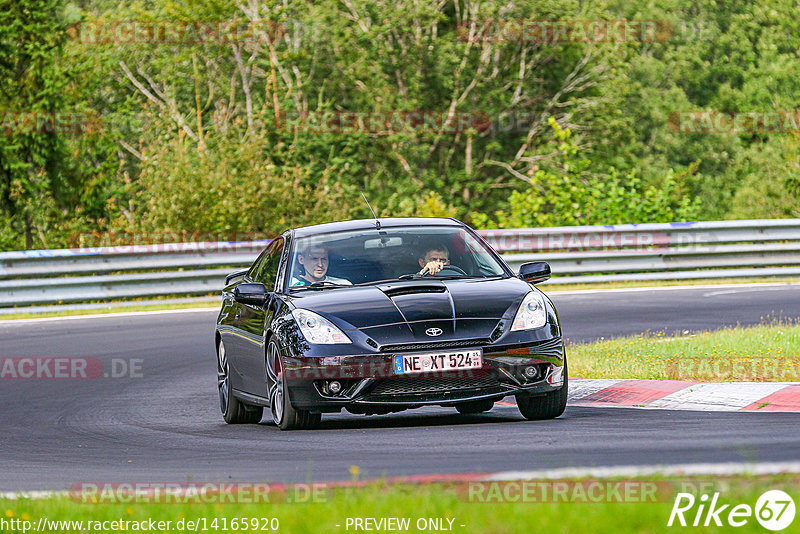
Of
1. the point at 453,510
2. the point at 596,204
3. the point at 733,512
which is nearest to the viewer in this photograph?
the point at 733,512

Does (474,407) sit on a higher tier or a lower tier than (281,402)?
lower

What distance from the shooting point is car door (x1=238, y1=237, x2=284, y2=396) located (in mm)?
9609

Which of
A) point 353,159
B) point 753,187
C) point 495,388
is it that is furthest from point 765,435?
point 753,187

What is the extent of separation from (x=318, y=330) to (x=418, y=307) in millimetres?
655

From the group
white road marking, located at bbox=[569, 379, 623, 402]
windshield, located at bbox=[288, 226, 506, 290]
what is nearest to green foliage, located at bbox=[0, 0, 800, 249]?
white road marking, located at bbox=[569, 379, 623, 402]

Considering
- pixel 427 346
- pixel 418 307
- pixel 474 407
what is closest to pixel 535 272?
pixel 474 407

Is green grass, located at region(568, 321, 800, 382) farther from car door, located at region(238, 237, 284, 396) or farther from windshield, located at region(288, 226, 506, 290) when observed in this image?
car door, located at region(238, 237, 284, 396)

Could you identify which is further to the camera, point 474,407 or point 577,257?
point 577,257

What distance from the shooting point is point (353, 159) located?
4062 cm

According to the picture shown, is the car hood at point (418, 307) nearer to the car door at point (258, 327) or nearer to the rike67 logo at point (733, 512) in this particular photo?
the car door at point (258, 327)

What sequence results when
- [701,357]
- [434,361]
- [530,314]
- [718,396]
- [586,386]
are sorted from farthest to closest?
[701,357] < [586,386] < [718,396] < [530,314] < [434,361]

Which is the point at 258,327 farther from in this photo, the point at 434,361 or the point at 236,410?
the point at 434,361

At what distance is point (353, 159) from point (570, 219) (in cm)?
1550

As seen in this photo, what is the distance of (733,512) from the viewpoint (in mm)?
4945
